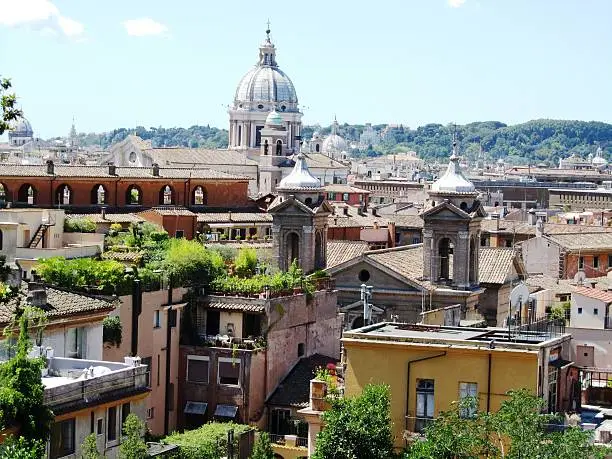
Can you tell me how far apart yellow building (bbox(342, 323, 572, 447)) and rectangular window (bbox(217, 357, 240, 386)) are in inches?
551

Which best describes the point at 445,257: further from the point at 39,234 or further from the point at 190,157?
the point at 190,157

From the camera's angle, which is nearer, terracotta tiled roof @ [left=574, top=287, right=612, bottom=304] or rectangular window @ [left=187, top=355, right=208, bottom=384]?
rectangular window @ [left=187, top=355, right=208, bottom=384]

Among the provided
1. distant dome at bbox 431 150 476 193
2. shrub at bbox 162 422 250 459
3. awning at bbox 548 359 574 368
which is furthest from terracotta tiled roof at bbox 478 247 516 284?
awning at bbox 548 359 574 368

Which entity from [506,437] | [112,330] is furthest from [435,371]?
[112,330]

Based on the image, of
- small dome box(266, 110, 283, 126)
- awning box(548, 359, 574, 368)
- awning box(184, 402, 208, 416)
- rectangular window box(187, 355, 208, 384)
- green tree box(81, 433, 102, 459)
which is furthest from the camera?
small dome box(266, 110, 283, 126)

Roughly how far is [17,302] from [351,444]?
6.96 m

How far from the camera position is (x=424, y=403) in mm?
28625

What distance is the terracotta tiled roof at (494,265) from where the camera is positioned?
55438mm

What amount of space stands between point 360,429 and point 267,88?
11680 cm

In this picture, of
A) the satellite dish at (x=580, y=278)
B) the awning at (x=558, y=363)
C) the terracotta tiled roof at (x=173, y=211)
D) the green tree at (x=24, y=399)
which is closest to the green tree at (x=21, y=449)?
the green tree at (x=24, y=399)

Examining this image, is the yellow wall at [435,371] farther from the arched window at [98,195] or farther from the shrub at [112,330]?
the arched window at [98,195]

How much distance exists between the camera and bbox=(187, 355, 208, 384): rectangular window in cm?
4319

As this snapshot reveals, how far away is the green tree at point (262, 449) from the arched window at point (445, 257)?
60.8ft

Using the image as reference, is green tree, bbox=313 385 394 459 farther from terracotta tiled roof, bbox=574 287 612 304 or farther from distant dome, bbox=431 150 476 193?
distant dome, bbox=431 150 476 193
